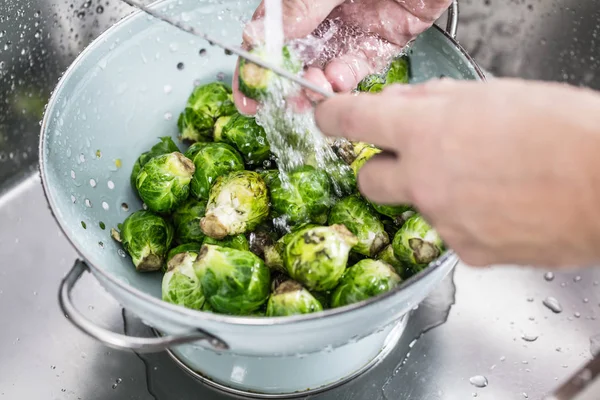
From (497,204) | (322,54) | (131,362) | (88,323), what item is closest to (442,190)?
(497,204)

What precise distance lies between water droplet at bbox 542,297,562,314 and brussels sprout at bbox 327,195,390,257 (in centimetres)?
66

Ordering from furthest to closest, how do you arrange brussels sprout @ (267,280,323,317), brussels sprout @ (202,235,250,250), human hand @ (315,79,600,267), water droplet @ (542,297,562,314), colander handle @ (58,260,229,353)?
water droplet @ (542,297,562,314), brussels sprout @ (202,235,250,250), brussels sprout @ (267,280,323,317), colander handle @ (58,260,229,353), human hand @ (315,79,600,267)

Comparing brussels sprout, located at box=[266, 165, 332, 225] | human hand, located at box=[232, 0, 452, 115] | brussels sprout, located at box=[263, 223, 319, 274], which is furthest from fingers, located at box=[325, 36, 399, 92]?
brussels sprout, located at box=[263, 223, 319, 274]

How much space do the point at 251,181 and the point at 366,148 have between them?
31cm

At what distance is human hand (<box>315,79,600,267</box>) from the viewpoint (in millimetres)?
704

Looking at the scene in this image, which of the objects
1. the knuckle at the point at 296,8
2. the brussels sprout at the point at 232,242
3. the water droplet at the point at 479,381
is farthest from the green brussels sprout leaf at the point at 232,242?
the water droplet at the point at 479,381

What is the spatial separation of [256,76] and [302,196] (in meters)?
0.32

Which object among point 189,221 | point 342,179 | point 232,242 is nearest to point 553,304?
point 342,179

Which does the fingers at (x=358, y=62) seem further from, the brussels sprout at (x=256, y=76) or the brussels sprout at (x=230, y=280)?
the brussels sprout at (x=230, y=280)

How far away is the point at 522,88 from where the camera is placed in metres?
0.76

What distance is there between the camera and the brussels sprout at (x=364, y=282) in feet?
4.06

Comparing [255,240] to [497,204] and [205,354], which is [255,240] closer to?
[205,354]

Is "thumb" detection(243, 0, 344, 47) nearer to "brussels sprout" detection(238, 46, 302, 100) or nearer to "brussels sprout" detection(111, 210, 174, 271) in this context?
"brussels sprout" detection(238, 46, 302, 100)

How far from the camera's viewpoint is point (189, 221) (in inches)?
59.8
